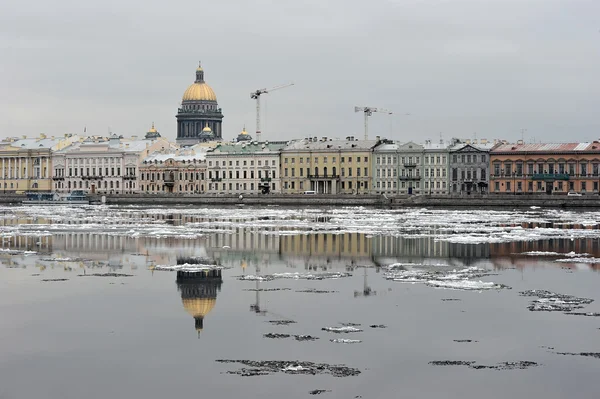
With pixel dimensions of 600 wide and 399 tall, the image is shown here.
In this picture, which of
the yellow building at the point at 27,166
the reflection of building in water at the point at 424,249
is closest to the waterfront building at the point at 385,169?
the yellow building at the point at 27,166

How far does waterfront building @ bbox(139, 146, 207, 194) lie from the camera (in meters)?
108

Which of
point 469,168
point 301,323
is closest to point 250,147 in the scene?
point 469,168

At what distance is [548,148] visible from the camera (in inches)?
3612

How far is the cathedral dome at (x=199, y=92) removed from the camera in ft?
501

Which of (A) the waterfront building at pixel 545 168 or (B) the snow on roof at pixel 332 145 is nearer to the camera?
(A) the waterfront building at pixel 545 168

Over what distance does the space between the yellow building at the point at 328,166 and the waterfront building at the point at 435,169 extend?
5691 mm

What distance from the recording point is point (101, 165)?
114500 mm

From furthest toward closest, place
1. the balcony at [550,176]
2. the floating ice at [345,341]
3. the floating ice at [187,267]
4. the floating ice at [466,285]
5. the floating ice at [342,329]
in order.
A: the balcony at [550,176], the floating ice at [187,267], the floating ice at [466,285], the floating ice at [342,329], the floating ice at [345,341]

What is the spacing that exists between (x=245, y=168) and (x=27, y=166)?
1153 inches

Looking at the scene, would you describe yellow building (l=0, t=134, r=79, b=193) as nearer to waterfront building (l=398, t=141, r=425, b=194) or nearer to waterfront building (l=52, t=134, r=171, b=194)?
waterfront building (l=52, t=134, r=171, b=194)

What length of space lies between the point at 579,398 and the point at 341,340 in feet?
13.8

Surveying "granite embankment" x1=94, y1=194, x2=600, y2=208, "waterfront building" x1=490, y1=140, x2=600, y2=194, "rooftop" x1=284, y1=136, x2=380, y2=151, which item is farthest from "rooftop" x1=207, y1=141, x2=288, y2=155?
"waterfront building" x1=490, y1=140, x2=600, y2=194

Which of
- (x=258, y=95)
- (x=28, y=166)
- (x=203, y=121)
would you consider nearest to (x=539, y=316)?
(x=28, y=166)

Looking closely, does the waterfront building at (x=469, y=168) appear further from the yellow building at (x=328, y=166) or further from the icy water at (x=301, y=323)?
the icy water at (x=301, y=323)
